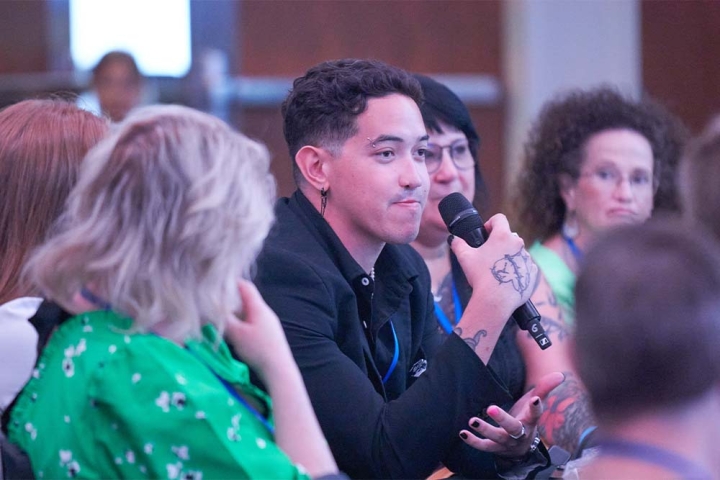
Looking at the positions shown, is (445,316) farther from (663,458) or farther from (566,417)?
(663,458)

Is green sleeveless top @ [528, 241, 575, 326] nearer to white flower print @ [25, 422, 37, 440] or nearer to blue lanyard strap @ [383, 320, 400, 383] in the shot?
blue lanyard strap @ [383, 320, 400, 383]

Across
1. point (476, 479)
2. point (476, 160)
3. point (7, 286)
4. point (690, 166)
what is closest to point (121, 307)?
point (7, 286)

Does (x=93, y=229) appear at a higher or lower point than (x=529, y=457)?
higher

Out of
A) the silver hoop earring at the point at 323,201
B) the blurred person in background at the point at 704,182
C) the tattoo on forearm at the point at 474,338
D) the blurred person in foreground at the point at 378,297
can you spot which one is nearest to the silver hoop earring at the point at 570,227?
the blurred person in foreground at the point at 378,297

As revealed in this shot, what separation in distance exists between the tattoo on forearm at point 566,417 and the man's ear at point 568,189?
76cm

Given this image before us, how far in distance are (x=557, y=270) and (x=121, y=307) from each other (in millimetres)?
1805

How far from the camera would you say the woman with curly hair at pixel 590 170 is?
3.02m

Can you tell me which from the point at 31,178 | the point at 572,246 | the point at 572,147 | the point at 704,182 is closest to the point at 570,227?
the point at 572,246

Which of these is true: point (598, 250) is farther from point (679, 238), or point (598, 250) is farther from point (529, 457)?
point (529, 457)

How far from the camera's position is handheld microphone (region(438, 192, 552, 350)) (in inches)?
73.4

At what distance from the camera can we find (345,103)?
6.81 feet

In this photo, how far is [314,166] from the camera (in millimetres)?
2100

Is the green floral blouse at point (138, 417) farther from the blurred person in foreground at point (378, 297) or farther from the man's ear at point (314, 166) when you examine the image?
the man's ear at point (314, 166)

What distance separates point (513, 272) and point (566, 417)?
0.70 metres
